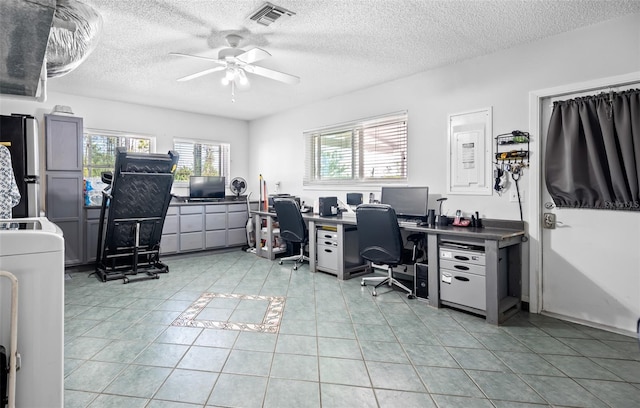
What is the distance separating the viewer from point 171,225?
5.57m

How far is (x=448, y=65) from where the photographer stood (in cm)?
389

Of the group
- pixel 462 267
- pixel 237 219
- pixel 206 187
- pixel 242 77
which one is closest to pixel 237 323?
pixel 462 267

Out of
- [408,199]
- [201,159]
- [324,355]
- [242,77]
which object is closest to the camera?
[324,355]

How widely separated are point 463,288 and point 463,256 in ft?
1.02

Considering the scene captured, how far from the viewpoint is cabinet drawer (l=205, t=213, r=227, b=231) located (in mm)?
5977

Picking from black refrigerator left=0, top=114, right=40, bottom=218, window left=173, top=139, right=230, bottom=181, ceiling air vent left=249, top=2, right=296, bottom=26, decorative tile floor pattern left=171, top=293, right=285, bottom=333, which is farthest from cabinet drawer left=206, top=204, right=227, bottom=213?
ceiling air vent left=249, top=2, right=296, bottom=26

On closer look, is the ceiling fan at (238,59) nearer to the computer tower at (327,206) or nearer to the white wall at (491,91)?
the white wall at (491,91)

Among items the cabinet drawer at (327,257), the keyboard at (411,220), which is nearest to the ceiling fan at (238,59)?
the keyboard at (411,220)

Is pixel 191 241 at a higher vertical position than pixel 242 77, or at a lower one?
lower

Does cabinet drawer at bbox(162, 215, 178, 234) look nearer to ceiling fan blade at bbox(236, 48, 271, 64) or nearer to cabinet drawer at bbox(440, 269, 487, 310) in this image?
ceiling fan blade at bbox(236, 48, 271, 64)

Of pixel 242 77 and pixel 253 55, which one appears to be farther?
pixel 242 77

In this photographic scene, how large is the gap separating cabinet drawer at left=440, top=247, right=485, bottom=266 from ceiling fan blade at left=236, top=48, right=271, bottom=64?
2.59 meters

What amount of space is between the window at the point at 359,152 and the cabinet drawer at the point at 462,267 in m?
1.46

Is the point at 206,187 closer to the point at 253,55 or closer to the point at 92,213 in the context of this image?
the point at 92,213
